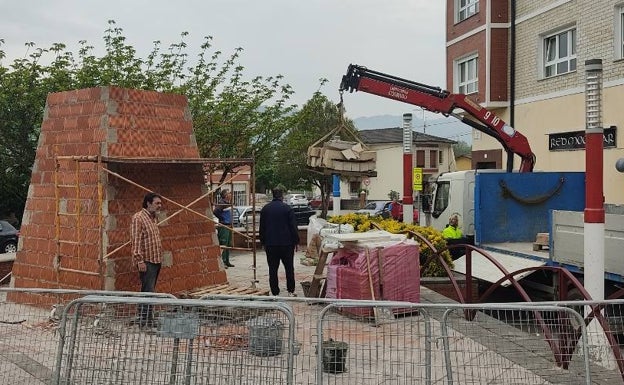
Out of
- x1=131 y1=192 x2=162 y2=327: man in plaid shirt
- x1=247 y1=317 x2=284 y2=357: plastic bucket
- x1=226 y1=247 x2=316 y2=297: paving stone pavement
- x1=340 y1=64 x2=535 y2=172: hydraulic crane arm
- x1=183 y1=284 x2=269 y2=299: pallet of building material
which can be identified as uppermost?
x1=340 y1=64 x2=535 y2=172: hydraulic crane arm

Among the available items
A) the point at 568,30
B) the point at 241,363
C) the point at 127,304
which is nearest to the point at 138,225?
the point at 127,304

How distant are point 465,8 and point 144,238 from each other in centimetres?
1808

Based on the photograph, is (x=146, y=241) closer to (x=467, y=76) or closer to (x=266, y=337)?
(x=266, y=337)

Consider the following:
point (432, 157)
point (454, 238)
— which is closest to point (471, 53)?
point (454, 238)

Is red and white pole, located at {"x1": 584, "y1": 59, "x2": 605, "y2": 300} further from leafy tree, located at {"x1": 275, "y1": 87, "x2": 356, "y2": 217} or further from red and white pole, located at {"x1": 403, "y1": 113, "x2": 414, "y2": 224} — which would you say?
leafy tree, located at {"x1": 275, "y1": 87, "x2": 356, "y2": 217}

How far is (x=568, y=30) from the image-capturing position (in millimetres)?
18547

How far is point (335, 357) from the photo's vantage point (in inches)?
203

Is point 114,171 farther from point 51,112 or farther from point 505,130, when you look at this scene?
point 505,130

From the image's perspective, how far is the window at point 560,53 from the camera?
18438 millimetres

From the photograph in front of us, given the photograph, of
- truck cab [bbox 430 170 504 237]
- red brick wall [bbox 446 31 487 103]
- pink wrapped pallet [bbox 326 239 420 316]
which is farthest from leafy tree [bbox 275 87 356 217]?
pink wrapped pallet [bbox 326 239 420 316]

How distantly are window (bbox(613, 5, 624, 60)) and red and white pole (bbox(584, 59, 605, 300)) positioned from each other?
10511 mm

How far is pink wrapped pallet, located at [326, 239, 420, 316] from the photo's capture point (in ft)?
27.7

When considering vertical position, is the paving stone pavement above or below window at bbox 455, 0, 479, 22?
below

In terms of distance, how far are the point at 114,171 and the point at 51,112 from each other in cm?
190
